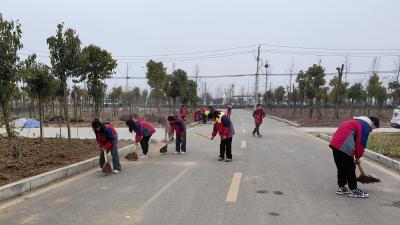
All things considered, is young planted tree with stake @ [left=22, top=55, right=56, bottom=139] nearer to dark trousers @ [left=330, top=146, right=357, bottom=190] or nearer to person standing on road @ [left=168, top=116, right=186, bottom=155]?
person standing on road @ [left=168, top=116, right=186, bottom=155]

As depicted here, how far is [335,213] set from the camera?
6496 millimetres

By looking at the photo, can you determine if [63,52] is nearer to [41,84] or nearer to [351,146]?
[41,84]

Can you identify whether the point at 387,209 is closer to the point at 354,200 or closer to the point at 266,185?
the point at 354,200

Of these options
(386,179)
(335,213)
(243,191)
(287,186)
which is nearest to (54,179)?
(243,191)

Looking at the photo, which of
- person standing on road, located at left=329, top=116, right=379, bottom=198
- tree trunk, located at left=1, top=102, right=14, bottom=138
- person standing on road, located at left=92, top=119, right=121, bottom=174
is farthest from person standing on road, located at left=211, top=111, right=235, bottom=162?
tree trunk, located at left=1, top=102, right=14, bottom=138

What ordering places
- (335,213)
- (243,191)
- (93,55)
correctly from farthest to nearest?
(93,55) < (243,191) < (335,213)

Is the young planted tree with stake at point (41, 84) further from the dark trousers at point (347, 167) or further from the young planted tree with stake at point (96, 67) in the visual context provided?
the dark trousers at point (347, 167)

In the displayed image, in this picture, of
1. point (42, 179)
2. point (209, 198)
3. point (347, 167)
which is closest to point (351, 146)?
point (347, 167)

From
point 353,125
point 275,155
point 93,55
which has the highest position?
point 93,55

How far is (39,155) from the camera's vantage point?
11438mm

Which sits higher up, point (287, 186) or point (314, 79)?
point (314, 79)

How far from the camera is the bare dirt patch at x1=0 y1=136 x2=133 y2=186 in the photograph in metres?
9.18

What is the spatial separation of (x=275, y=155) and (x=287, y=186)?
17.0 feet

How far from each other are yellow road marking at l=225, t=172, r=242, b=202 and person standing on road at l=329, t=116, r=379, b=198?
188cm
